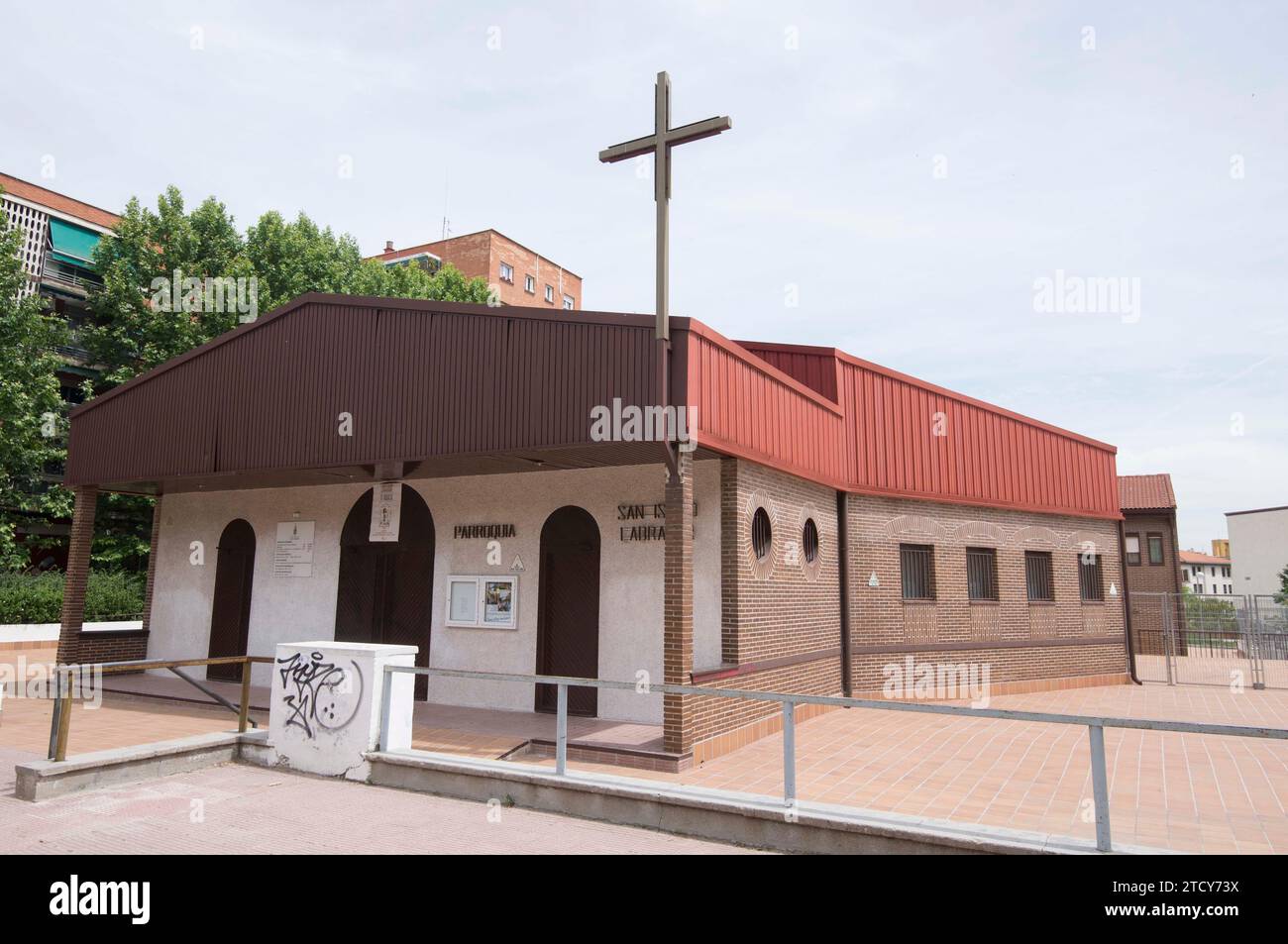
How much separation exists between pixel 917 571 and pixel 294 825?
37.3 feet

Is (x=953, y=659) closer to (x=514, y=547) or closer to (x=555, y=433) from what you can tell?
(x=514, y=547)

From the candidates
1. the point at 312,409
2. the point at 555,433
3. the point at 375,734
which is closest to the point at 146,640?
the point at 312,409

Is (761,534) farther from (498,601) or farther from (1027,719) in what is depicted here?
(1027,719)

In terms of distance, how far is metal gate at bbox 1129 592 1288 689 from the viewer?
17.6 m

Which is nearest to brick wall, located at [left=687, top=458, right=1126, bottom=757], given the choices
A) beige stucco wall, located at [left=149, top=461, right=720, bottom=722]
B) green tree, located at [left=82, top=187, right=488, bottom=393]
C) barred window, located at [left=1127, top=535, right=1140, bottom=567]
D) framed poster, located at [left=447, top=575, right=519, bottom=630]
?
beige stucco wall, located at [left=149, top=461, right=720, bottom=722]

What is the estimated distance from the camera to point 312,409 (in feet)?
37.3

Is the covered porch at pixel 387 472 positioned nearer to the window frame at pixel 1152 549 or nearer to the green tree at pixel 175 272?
the green tree at pixel 175 272

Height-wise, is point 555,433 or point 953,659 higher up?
point 555,433

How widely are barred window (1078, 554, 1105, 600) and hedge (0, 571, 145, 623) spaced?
24.4 meters

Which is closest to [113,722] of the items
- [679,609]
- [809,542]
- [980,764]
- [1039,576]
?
[679,609]
